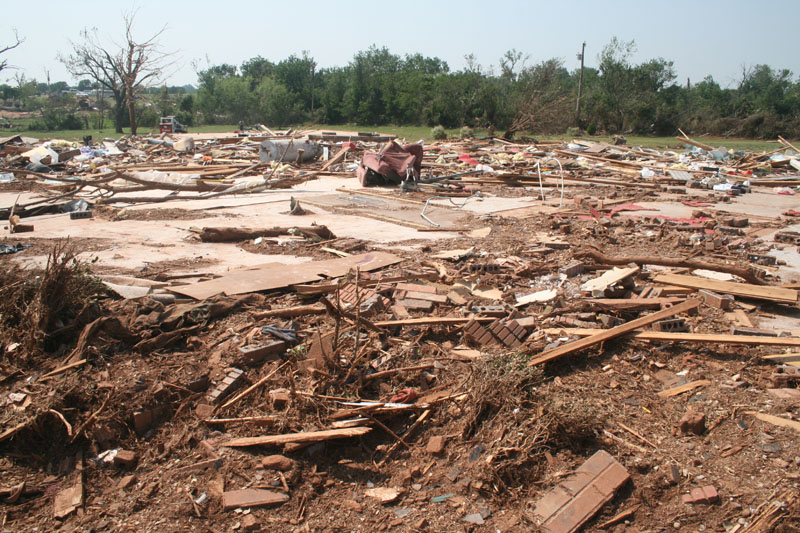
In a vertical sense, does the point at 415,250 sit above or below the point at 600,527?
above

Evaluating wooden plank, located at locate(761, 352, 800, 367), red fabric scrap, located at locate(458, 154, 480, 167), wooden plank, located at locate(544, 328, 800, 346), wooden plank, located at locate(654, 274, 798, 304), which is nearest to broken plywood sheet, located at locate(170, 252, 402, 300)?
wooden plank, located at locate(544, 328, 800, 346)

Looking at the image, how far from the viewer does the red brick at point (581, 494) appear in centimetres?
304

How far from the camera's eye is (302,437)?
12.3 ft

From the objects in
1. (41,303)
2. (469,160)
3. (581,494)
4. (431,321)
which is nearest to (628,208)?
(431,321)

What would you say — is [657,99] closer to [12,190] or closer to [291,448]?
[12,190]

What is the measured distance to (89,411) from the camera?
157 inches

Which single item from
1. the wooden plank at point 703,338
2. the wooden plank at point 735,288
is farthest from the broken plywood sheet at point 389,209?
the wooden plank at point 703,338

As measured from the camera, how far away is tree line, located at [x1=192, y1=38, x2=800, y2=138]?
3853 centimetres

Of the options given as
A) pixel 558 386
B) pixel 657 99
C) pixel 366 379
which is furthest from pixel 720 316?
pixel 657 99

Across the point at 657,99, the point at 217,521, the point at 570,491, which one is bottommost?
the point at 217,521

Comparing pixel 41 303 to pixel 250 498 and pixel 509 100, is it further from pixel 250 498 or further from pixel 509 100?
pixel 509 100

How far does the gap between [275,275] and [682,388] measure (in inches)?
165

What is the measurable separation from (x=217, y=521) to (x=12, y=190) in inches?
604

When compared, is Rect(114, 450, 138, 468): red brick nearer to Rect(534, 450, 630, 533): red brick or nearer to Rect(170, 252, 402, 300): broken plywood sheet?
Rect(170, 252, 402, 300): broken plywood sheet
